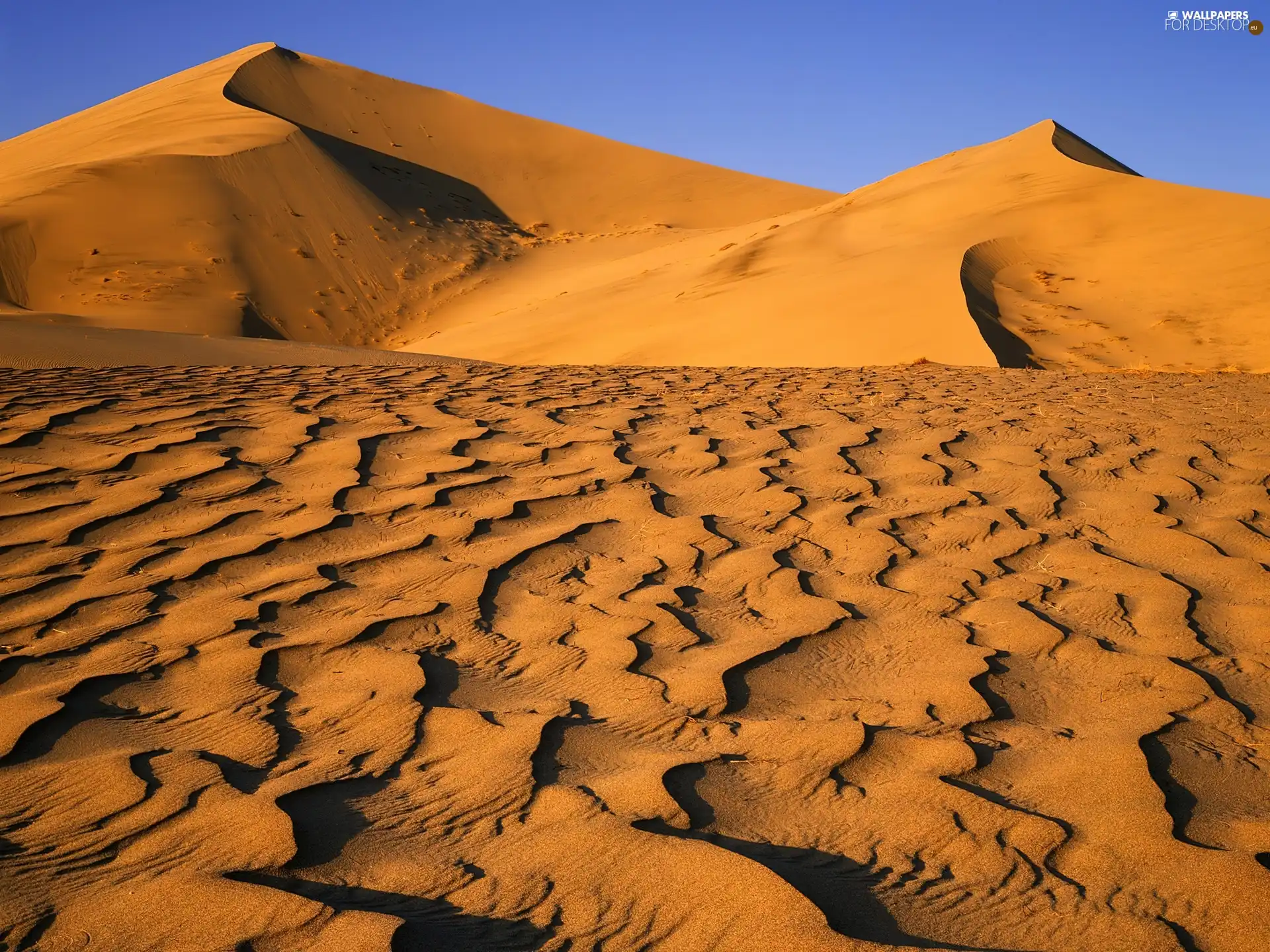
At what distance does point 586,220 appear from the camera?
2975 centimetres

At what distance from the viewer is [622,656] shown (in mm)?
2555

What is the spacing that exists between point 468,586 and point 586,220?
1100 inches

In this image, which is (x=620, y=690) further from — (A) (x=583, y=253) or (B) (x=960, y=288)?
(A) (x=583, y=253)

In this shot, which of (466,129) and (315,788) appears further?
(466,129)

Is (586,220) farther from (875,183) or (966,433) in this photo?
(966,433)

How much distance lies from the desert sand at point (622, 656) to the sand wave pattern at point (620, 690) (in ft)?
0.04

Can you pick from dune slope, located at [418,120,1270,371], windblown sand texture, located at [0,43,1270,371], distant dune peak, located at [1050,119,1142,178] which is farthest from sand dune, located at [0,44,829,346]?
distant dune peak, located at [1050,119,1142,178]

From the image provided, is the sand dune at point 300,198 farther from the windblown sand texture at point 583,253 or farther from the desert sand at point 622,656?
the desert sand at point 622,656

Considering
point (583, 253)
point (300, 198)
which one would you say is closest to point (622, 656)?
point (300, 198)

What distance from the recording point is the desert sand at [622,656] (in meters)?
1.66

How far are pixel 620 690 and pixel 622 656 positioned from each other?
0.18 meters

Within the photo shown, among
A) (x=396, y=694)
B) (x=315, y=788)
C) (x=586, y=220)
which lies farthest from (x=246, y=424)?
(x=586, y=220)

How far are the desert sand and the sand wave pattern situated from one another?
0.01m

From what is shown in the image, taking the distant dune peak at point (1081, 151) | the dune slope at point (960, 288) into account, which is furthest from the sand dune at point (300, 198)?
the distant dune peak at point (1081, 151)
